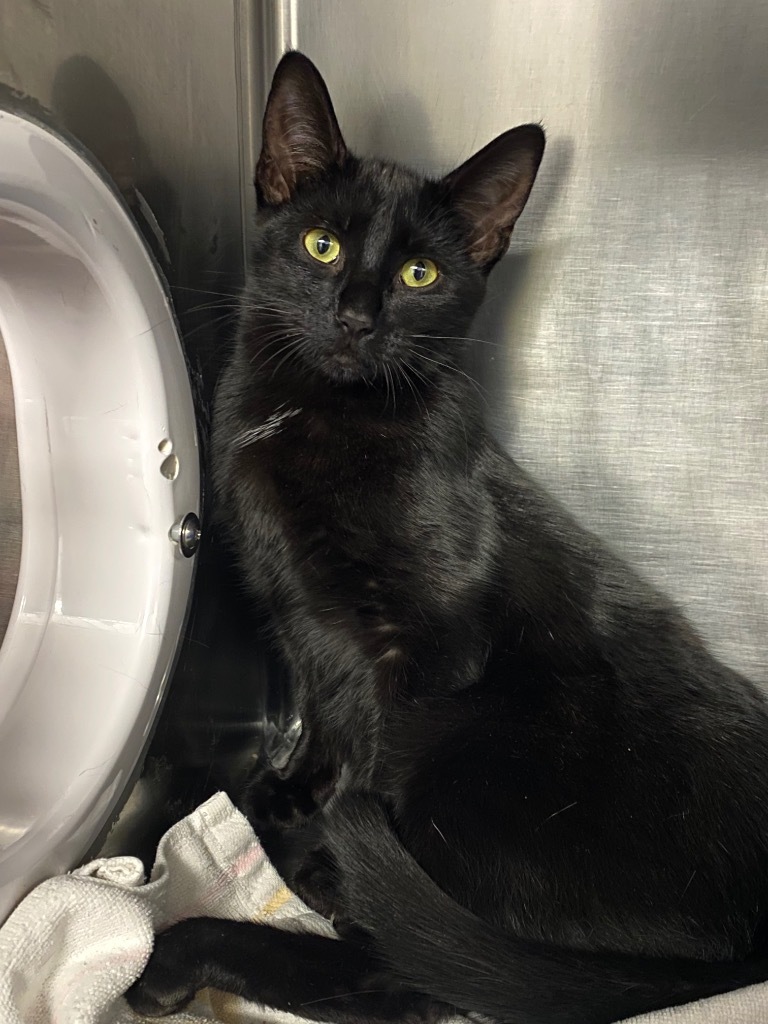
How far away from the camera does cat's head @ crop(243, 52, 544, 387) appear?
932 millimetres

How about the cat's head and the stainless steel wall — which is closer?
the cat's head

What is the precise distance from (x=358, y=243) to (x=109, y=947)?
2.56ft

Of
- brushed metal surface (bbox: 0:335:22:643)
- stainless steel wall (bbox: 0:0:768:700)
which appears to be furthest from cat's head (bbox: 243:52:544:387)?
brushed metal surface (bbox: 0:335:22:643)

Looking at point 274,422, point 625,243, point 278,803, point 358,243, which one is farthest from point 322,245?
point 278,803

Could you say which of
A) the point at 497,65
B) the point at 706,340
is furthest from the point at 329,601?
the point at 497,65

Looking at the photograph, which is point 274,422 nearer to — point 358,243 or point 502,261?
point 358,243

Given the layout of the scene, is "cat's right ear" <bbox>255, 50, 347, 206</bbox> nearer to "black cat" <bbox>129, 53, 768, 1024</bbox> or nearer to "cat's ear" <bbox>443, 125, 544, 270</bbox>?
"black cat" <bbox>129, 53, 768, 1024</bbox>

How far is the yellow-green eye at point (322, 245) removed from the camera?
96 cm

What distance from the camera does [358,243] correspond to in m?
0.95

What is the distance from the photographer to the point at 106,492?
92 centimetres

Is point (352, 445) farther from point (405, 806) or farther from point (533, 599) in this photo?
point (405, 806)

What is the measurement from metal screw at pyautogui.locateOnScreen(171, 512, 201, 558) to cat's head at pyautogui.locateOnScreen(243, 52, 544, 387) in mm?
206

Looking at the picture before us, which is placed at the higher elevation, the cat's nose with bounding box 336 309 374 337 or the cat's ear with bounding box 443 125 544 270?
the cat's ear with bounding box 443 125 544 270

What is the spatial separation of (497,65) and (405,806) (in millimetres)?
1003
